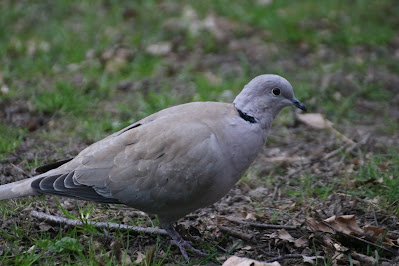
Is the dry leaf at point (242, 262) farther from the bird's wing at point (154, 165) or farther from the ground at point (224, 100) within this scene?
the bird's wing at point (154, 165)

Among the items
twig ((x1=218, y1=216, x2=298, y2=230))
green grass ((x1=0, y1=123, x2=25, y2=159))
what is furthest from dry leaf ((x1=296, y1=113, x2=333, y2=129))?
green grass ((x1=0, y1=123, x2=25, y2=159))

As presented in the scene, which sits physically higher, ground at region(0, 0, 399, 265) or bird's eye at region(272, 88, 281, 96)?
bird's eye at region(272, 88, 281, 96)

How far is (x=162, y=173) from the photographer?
319cm

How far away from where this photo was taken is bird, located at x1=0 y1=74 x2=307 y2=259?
3168 mm

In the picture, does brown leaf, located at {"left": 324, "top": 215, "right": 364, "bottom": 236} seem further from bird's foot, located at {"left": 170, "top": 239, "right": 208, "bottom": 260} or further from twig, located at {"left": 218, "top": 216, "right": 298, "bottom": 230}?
bird's foot, located at {"left": 170, "top": 239, "right": 208, "bottom": 260}

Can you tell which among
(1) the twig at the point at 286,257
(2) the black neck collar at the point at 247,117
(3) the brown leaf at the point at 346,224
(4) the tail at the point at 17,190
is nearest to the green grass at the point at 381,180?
(3) the brown leaf at the point at 346,224

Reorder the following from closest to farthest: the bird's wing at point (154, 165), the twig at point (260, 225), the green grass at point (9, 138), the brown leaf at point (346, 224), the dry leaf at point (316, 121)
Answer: the bird's wing at point (154, 165)
the brown leaf at point (346, 224)
the twig at point (260, 225)
the green grass at point (9, 138)
the dry leaf at point (316, 121)

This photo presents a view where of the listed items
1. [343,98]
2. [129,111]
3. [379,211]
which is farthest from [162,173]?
[343,98]

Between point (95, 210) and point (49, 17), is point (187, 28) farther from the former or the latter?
point (95, 210)

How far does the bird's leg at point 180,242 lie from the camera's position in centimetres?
332

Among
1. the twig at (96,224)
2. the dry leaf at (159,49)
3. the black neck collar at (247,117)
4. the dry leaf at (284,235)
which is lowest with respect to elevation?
the dry leaf at (284,235)

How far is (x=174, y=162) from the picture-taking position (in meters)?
3.18

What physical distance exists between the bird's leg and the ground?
6cm

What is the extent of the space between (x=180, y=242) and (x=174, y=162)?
1.66 ft
